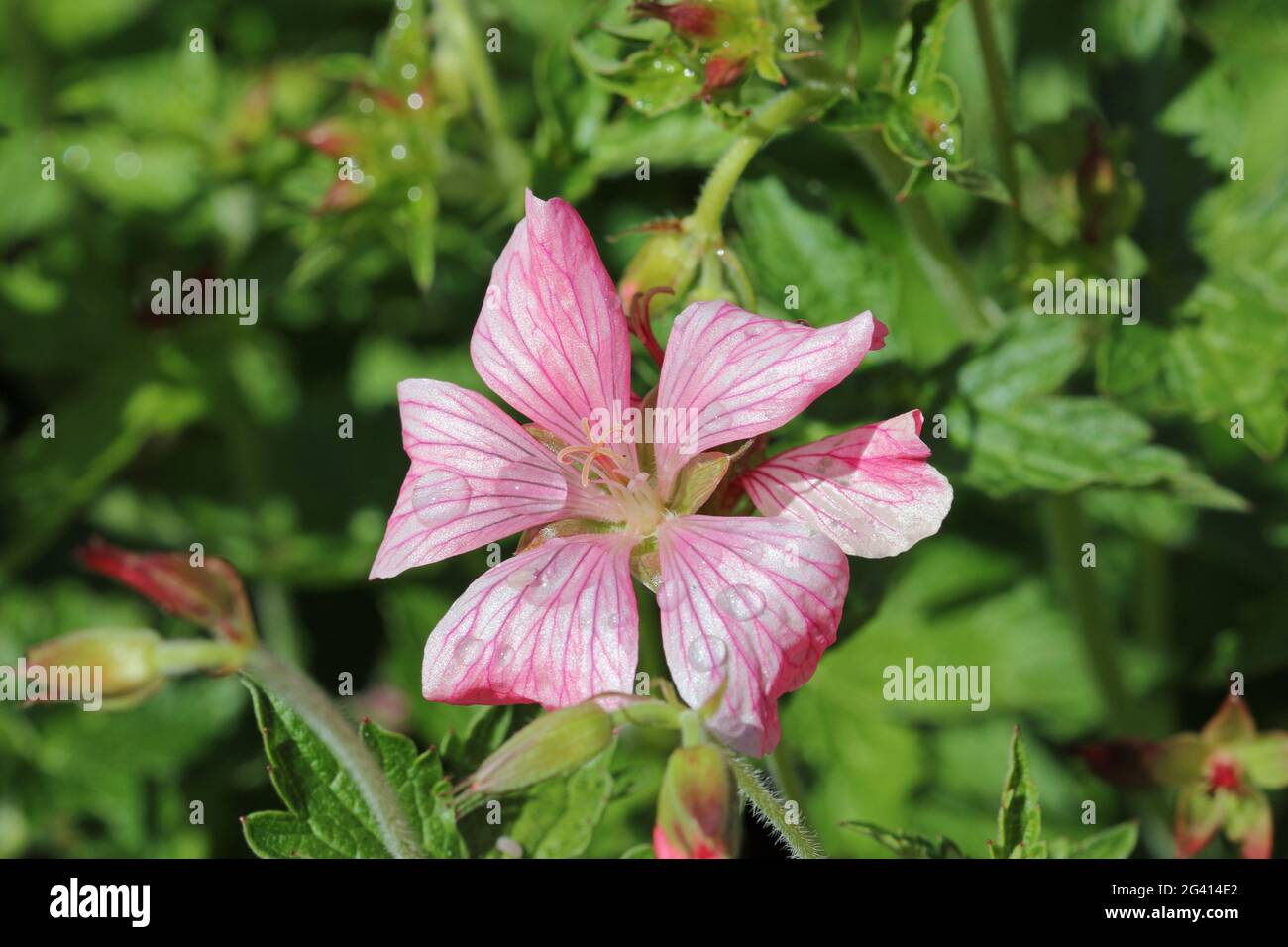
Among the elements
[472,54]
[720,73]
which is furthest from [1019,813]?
[472,54]

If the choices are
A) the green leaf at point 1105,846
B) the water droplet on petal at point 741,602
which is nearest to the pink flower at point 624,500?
the water droplet on petal at point 741,602

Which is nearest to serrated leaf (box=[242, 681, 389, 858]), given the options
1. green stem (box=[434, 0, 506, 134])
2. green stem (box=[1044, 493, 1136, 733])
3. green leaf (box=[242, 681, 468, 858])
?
green leaf (box=[242, 681, 468, 858])

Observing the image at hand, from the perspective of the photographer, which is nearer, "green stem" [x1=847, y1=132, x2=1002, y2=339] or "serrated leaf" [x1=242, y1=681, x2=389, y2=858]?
"serrated leaf" [x1=242, y1=681, x2=389, y2=858]

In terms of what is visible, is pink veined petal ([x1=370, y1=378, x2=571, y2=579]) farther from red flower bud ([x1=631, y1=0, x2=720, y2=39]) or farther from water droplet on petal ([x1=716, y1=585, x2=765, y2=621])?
red flower bud ([x1=631, y1=0, x2=720, y2=39])

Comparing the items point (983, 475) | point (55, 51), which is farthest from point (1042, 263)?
point (55, 51)

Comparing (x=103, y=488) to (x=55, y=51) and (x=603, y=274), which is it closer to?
(x=55, y=51)

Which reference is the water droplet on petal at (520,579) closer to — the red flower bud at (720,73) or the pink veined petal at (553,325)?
the pink veined petal at (553,325)

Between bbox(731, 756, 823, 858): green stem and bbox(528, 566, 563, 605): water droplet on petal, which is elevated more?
bbox(528, 566, 563, 605): water droplet on petal
